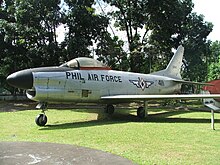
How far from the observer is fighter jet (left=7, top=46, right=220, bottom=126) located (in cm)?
1118

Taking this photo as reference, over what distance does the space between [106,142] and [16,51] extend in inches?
734

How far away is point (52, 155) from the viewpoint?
5.58m

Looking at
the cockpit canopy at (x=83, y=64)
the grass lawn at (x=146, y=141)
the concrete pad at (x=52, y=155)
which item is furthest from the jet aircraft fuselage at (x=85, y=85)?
the concrete pad at (x=52, y=155)

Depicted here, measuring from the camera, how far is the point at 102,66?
1426 cm

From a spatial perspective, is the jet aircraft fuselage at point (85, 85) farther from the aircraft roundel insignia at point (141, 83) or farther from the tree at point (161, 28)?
the tree at point (161, 28)

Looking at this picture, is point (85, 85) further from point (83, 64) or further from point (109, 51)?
point (109, 51)

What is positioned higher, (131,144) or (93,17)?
(93,17)

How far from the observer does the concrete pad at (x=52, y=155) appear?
16.5 feet

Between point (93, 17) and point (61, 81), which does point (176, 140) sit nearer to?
point (61, 81)

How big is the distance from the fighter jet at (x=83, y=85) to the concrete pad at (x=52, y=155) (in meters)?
4.51

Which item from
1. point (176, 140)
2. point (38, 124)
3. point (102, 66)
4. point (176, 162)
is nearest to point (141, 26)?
point (102, 66)

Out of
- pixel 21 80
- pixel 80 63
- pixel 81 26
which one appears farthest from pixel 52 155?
pixel 81 26

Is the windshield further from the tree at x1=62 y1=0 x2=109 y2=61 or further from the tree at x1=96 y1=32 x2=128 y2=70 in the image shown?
the tree at x1=96 y1=32 x2=128 y2=70

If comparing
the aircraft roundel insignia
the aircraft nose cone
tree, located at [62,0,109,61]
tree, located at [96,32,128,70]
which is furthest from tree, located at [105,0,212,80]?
the aircraft nose cone
